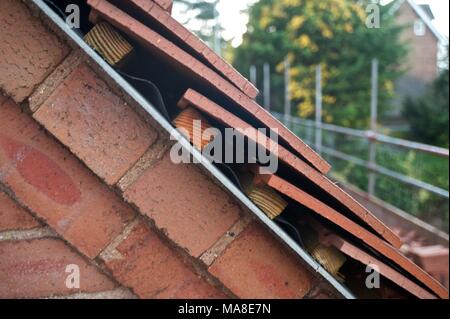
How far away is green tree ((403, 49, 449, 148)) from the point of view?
41.4 ft

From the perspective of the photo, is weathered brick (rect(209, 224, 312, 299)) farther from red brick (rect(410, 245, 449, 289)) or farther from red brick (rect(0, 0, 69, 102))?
red brick (rect(410, 245, 449, 289))

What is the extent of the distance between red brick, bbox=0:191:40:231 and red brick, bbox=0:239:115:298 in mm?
49

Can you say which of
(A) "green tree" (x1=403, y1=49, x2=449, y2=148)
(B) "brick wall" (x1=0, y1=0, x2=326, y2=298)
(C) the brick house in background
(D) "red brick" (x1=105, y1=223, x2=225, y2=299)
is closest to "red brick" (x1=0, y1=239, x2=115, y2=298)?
(B) "brick wall" (x1=0, y1=0, x2=326, y2=298)

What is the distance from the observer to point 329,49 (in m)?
16.9

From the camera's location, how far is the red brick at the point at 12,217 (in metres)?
1.22

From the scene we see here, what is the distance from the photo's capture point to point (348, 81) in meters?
16.7

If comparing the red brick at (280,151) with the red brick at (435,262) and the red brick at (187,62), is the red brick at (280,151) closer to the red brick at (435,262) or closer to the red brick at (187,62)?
the red brick at (187,62)

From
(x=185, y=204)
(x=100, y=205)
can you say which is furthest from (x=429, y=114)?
(x=100, y=205)

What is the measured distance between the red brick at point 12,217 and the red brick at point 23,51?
0.31 meters

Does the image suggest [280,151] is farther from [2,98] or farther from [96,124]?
[2,98]

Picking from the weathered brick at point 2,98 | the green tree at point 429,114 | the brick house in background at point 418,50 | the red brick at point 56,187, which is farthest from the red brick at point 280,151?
the brick house in background at point 418,50

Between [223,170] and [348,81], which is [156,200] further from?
[348,81]

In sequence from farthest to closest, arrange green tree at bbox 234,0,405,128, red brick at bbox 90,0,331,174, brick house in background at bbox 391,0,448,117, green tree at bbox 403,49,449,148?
brick house in background at bbox 391,0,448,117
green tree at bbox 234,0,405,128
green tree at bbox 403,49,449,148
red brick at bbox 90,0,331,174

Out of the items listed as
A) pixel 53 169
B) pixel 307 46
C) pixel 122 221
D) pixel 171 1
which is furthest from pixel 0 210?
pixel 307 46
